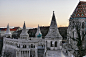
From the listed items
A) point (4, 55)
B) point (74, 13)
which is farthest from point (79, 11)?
point (4, 55)

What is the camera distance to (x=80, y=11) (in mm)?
26359

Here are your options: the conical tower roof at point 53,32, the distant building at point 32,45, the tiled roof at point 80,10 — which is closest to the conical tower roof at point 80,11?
the tiled roof at point 80,10

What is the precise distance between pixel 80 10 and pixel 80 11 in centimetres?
22

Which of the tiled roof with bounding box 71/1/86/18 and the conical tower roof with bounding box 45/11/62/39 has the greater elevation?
the tiled roof with bounding box 71/1/86/18

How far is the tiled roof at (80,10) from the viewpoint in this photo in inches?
1029

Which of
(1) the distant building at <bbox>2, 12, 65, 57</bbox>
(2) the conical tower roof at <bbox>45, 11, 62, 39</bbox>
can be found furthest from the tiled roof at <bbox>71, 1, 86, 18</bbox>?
(2) the conical tower roof at <bbox>45, 11, 62, 39</bbox>

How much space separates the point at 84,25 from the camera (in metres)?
26.2

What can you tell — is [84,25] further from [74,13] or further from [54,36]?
[54,36]

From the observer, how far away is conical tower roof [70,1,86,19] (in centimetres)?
2608

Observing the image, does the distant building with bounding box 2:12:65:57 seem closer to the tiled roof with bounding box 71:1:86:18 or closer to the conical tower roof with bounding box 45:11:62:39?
the conical tower roof with bounding box 45:11:62:39

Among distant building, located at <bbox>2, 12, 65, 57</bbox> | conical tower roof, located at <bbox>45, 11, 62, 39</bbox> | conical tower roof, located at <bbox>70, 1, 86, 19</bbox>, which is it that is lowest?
distant building, located at <bbox>2, 12, 65, 57</bbox>

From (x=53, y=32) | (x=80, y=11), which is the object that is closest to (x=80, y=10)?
(x=80, y=11)

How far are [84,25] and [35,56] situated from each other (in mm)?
11796

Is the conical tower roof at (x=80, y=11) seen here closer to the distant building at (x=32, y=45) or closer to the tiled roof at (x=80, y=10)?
the tiled roof at (x=80, y=10)
